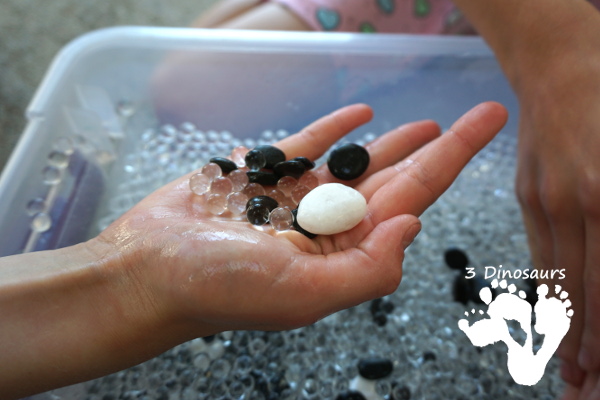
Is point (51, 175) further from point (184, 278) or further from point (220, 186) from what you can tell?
point (184, 278)

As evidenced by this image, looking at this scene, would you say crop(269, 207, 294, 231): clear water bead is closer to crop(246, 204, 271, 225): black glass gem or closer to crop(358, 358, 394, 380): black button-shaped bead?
crop(246, 204, 271, 225): black glass gem

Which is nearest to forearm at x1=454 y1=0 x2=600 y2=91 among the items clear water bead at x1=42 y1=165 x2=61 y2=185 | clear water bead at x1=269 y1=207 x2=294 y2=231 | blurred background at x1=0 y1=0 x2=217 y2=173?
clear water bead at x1=269 y1=207 x2=294 y2=231

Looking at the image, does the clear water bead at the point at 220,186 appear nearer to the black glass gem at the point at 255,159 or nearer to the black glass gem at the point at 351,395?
the black glass gem at the point at 255,159

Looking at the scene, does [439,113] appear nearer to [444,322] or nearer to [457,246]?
[457,246]

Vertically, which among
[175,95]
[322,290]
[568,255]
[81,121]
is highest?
[175,95]

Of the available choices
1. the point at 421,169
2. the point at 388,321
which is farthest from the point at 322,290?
the point at 388,321

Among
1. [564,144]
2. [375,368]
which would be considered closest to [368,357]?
[375,368]

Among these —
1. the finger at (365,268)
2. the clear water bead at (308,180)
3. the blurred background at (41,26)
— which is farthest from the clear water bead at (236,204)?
→ the blurred background at (41,26)
